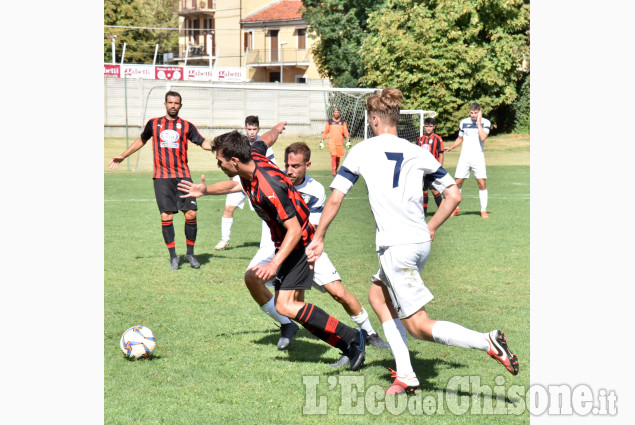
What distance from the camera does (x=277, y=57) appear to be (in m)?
63.4

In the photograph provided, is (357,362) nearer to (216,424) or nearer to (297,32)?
(216,424)

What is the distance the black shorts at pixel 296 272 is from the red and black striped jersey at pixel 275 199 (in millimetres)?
83

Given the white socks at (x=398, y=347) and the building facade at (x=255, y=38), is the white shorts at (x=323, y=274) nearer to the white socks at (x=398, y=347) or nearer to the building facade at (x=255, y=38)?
the white socks at (x=398, y=347)

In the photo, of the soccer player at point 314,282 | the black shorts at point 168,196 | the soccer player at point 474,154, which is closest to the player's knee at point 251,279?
the soccer player at point 314,282

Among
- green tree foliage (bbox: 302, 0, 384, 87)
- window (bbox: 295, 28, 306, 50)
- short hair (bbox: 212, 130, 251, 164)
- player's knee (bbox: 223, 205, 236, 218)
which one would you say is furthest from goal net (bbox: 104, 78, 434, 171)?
short hair (bbox: 212, 130, 251, 164)

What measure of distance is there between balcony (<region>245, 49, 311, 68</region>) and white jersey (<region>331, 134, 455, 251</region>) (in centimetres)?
5605

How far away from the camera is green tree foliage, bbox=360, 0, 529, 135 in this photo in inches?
1521

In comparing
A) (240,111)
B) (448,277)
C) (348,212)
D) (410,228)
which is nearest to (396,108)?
(410,228)

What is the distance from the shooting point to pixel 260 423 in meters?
4.62

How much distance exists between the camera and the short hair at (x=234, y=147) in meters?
5.34

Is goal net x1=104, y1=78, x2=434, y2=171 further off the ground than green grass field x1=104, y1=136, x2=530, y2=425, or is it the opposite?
goal net x1=104, y1=78, x2=434, y2=171

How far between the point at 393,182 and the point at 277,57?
197 ft

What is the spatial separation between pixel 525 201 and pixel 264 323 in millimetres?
12480

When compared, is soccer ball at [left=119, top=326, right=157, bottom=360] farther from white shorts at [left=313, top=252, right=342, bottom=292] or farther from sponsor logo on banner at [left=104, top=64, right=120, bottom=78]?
sponsor logo on banner at [left=104, top=64, right=120, bottom=78]
